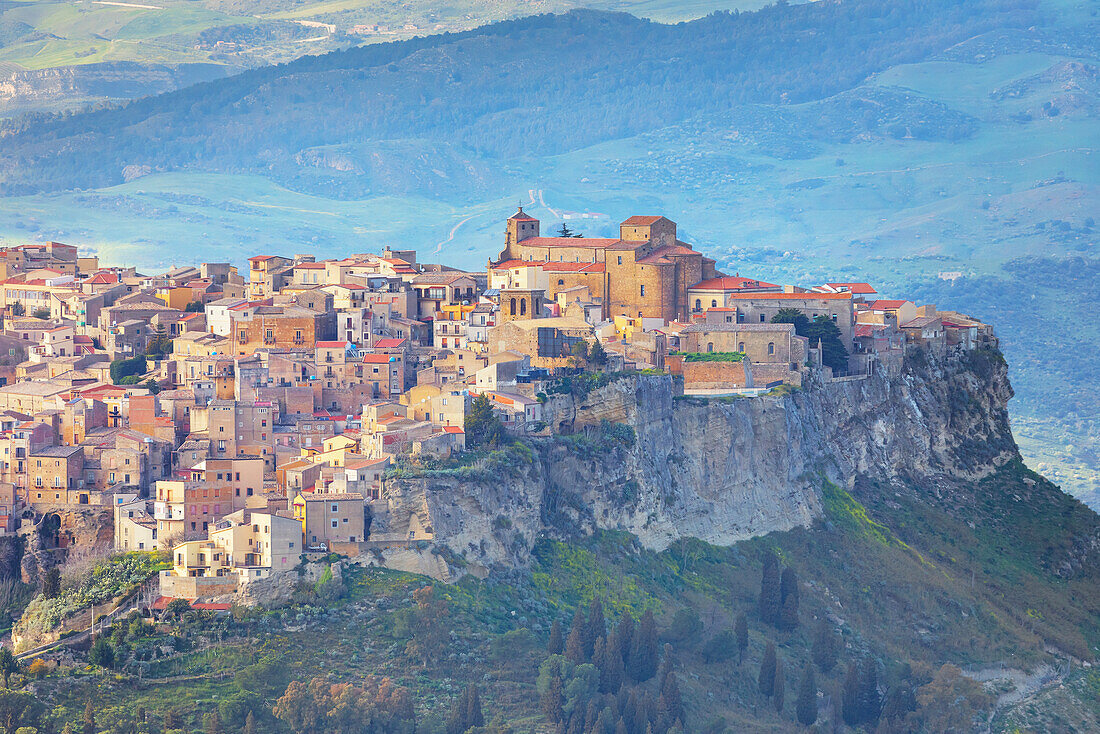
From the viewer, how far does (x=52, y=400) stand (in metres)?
78.0

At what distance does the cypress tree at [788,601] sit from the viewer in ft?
248

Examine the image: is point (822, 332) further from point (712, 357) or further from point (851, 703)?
point (851, 703)

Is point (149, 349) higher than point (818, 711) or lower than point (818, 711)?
higher

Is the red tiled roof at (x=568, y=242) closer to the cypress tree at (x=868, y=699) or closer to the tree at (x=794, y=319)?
the tree at (x=794, y=319)

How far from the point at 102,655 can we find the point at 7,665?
96.3 inches

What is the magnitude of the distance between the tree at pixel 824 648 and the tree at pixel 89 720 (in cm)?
2524

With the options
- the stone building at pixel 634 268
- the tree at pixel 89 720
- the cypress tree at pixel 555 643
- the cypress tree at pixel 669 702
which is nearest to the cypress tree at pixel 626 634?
the cypress tree at pixel 669 702

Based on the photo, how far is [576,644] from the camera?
217 ft

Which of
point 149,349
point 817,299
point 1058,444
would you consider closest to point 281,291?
point 149,349

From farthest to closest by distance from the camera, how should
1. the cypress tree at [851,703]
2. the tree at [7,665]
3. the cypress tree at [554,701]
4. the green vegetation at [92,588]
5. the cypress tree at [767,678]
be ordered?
the cypress tree at [851,703], the cypress tree at [767,678], the green vegetation at [92,588], the cypress tree at [554,701], the tree at [7,665]

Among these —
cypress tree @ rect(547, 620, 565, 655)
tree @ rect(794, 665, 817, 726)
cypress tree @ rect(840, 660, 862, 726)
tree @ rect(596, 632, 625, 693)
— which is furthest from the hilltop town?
cypress tree @ rect(840, 660, 862, 726)

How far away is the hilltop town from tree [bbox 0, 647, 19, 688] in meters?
5.04

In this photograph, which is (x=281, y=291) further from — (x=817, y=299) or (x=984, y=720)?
(x=984, y=720)

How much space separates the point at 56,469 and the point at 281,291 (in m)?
21.2
